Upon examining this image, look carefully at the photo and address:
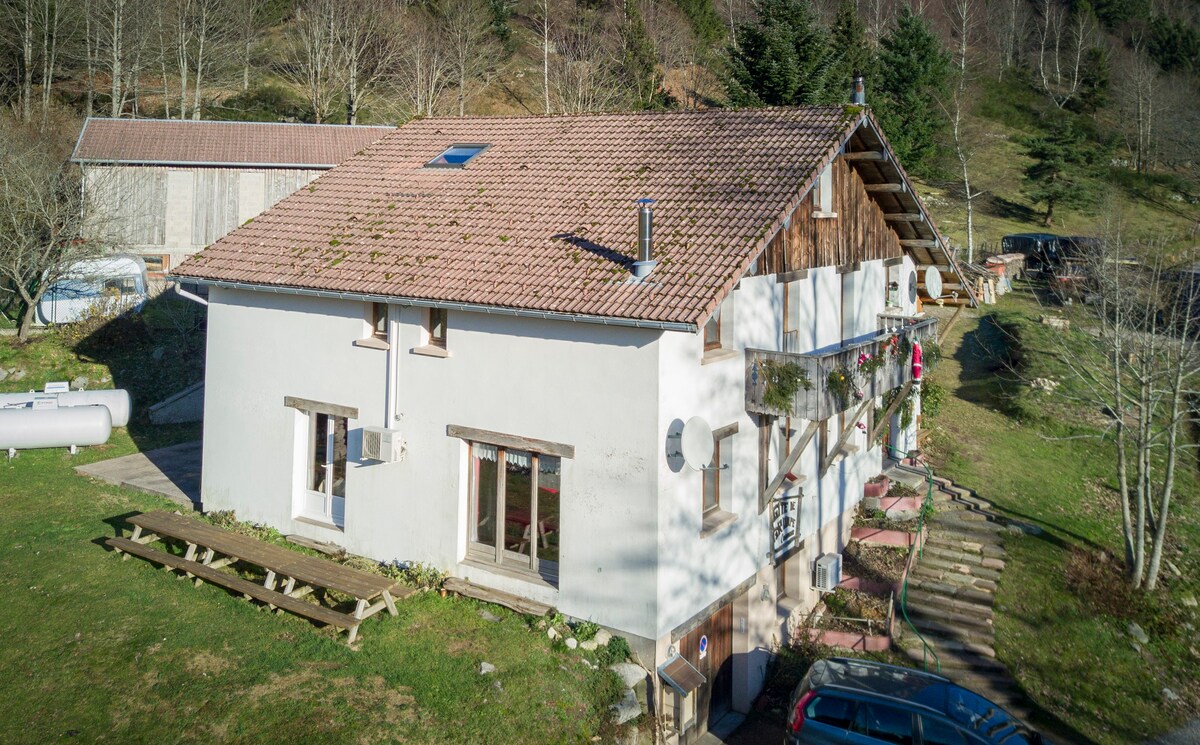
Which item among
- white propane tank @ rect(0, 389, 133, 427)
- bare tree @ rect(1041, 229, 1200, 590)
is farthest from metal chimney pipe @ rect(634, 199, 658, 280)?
white propane tank @ rect(0, 389, 133, 427)

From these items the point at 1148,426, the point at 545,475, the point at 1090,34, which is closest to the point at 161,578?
the point at 545,475

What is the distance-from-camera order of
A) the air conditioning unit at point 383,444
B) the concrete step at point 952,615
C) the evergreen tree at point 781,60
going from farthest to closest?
the evergreen tree at point 781,60 → the concrete step at point 952,615 → the air conditioning unit at point 383,444

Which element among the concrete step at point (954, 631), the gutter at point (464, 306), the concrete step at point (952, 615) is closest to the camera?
the gutter at point (464, 306)

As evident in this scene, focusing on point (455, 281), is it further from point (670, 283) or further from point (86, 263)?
point (86, 263)

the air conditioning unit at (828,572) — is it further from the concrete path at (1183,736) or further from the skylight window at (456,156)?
the skylight window at (456,156)

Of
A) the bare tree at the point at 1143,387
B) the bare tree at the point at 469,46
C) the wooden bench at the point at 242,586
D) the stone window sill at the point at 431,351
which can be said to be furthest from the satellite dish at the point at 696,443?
the bare tree at the point at 469,46

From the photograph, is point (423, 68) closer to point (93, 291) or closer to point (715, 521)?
point (93, 291)
